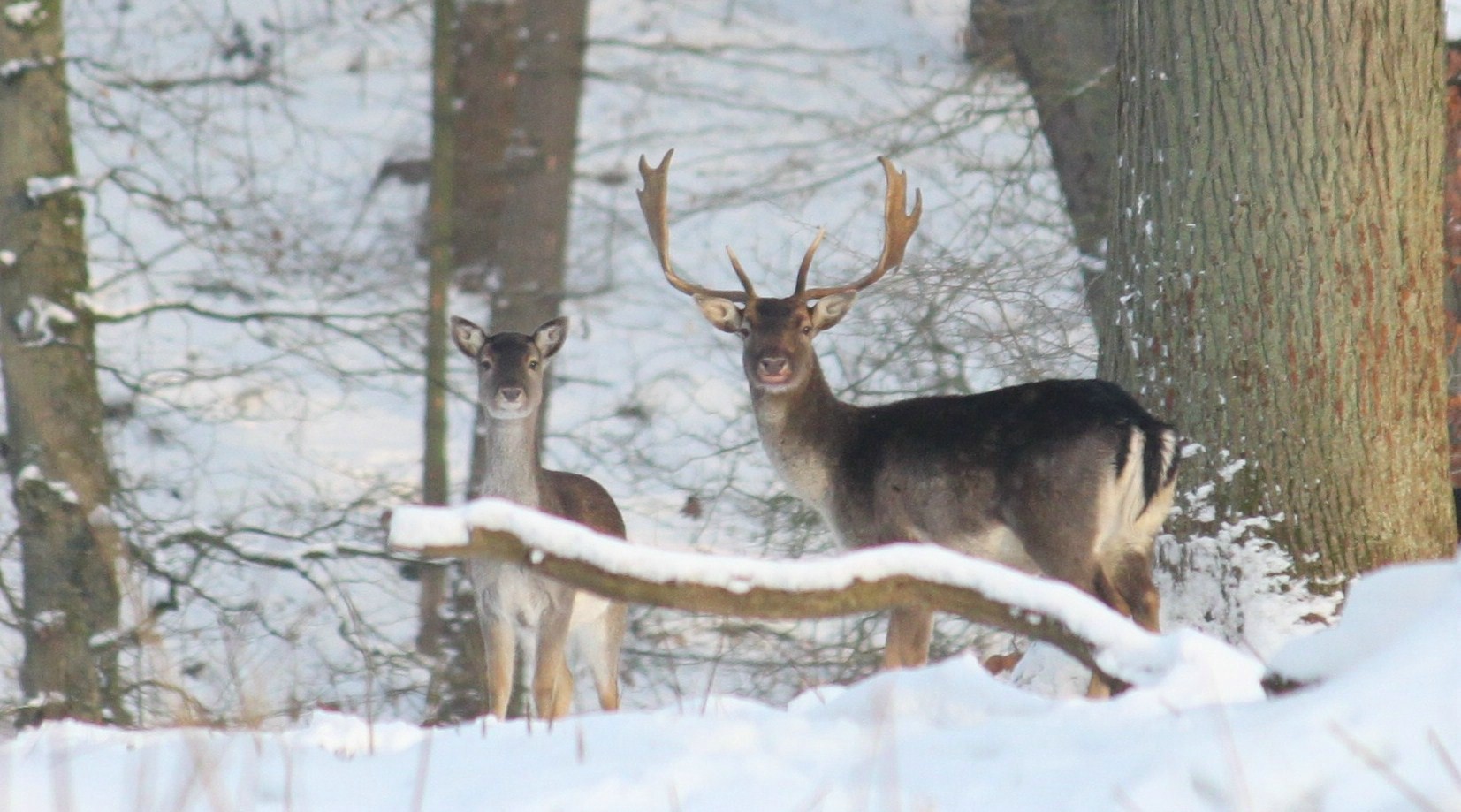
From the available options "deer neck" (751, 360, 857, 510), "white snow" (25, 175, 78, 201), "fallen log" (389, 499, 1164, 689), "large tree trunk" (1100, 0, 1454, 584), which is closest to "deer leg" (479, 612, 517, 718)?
"deer neck" (751, 360, 857, 510)

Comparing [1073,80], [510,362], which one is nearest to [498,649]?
[510,362]

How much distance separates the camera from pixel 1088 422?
6285 mm

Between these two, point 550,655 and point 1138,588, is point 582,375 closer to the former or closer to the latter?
point 550,655

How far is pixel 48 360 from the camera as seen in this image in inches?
433

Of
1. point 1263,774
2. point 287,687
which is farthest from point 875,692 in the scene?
point 287,687

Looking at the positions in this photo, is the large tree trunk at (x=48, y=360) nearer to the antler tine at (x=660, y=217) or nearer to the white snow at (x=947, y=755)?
Result: the antler tine at (x=660, y=217)

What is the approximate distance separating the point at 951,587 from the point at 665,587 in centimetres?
56

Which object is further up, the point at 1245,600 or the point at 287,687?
the point at 1245,600

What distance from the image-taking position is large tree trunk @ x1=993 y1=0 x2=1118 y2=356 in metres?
10.9

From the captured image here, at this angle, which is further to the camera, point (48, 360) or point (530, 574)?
point (48, 360)

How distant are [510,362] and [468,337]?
1.42 feet

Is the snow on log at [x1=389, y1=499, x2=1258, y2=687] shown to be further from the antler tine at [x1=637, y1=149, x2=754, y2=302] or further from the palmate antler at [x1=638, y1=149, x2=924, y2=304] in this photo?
the antler tine at [x1=637, y1=149, x2=754, y2=302]

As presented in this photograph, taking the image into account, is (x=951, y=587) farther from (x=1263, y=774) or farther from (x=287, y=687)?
(x=287, y=687)

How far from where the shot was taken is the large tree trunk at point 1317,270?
241 inches
